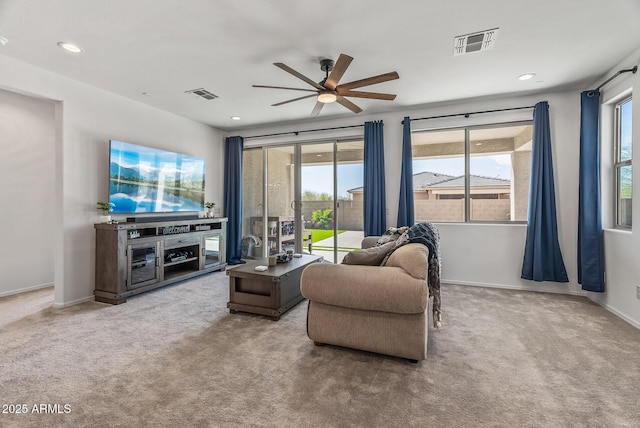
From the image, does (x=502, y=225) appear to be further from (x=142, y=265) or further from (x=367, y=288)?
(x=142, y=265)

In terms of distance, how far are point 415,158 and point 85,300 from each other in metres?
4.72

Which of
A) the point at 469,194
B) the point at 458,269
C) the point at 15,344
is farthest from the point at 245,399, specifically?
the point at 469,194

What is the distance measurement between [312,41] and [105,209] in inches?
118

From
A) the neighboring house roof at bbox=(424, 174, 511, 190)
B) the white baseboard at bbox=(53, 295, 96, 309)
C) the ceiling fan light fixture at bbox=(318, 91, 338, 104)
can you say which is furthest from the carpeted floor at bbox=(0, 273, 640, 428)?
the ceiling fan light fixture at bbox=(318, 91, 338, 104)

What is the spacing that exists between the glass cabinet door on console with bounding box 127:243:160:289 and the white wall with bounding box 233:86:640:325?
3.29 m

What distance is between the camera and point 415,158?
15.1 feet

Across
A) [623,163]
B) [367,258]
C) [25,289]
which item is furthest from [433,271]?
[25,289]

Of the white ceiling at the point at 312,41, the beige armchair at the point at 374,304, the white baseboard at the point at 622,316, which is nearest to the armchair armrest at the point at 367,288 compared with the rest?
the beige armchair at the point at 374,304

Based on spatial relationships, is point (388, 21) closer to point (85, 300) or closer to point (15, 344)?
point (15, 344)

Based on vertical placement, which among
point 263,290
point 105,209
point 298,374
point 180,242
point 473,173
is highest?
point 473,173

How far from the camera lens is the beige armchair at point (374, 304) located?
6.41ft

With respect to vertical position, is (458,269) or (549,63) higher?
(549,63)

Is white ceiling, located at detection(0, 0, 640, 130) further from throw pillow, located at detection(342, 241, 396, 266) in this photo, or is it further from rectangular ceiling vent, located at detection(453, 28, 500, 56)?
throw pillow, located at detection(342, 241, 396, 266)

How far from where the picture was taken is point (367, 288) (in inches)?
79.5
